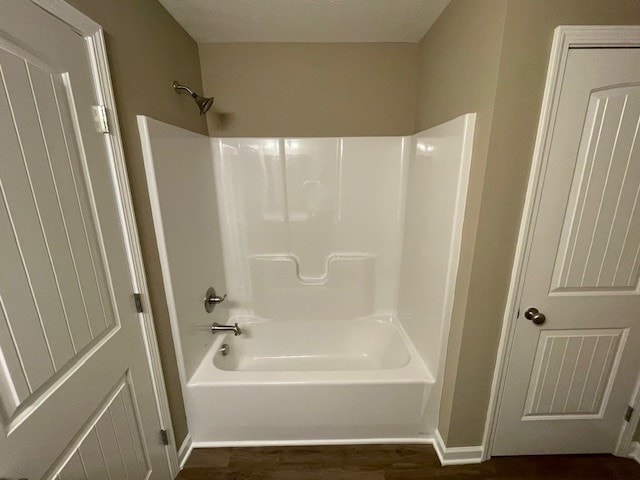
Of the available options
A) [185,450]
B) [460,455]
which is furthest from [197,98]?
[460,455]

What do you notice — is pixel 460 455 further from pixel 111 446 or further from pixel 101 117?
pixel 101 117

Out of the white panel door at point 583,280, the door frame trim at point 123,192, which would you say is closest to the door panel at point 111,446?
the door frame trim at point 123,192

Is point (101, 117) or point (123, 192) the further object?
point (123, 192)

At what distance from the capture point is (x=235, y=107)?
192cm

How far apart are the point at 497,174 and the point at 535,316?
2.22 feet

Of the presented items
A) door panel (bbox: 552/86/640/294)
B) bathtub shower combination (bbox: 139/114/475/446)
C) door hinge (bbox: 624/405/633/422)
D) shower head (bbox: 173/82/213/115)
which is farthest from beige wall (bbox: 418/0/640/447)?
shower head (bbox: 173/82/213/115)

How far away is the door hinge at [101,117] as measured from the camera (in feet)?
3.23

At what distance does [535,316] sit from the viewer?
130cm

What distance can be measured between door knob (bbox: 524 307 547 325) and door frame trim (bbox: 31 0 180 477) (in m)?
1.68

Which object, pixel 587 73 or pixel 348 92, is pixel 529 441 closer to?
pixel 587 73

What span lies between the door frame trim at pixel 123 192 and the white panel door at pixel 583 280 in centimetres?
164

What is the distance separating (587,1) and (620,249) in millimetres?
962

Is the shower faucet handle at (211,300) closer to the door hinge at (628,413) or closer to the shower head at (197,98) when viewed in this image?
the shower head at (197,98)

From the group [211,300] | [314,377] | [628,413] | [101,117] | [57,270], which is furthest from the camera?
[211,300]
